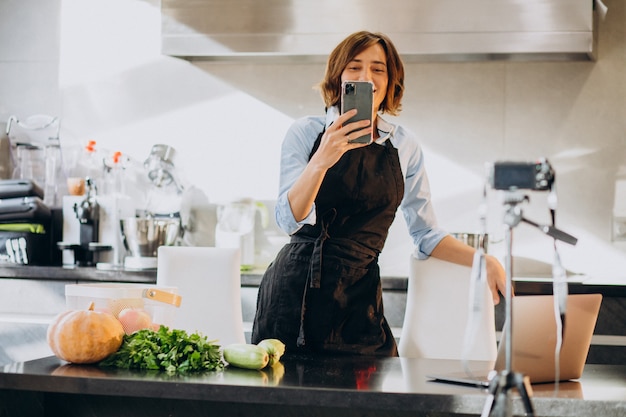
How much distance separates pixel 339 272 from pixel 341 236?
9 cm

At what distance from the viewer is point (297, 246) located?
2215 mm

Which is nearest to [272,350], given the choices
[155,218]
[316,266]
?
[316,266]

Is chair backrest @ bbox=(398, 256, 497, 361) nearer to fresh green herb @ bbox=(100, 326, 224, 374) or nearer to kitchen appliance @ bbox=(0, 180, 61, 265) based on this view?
fresh green herb @ bbox=(100, 326, 224, 374)

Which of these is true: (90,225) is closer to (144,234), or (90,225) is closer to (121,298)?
(144,234)

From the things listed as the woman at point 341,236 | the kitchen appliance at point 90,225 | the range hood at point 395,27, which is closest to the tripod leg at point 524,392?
the woman at point 341,236

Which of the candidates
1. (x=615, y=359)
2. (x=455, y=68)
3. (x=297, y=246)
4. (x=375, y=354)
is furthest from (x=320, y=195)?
(x=455, y=68)

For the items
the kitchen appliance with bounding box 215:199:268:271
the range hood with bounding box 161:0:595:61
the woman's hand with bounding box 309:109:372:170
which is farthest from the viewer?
the kitchen appliance with bounding box 215:199:268:271

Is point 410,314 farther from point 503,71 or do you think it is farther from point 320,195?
point 503,71

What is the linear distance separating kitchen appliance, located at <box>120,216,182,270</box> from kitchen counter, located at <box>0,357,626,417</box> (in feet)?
5.66

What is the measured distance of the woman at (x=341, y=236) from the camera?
2.14m

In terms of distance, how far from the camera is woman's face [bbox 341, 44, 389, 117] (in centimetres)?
217

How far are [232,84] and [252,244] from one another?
759 mm

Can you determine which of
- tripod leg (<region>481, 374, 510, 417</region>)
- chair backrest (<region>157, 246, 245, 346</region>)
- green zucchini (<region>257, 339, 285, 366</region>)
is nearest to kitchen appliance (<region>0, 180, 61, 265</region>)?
chair backrest (<region>157, 246, 245, 346</region>)

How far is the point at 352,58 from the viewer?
2.17 metres
